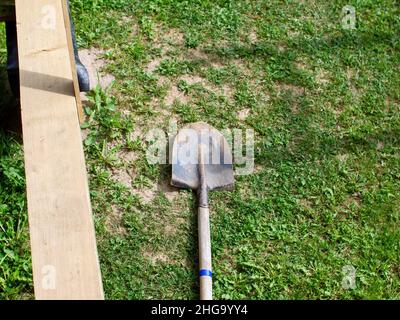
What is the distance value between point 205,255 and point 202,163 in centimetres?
66

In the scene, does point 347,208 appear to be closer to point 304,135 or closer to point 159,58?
point 304,135

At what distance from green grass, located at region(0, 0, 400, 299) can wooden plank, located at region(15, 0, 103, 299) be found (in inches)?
33.4

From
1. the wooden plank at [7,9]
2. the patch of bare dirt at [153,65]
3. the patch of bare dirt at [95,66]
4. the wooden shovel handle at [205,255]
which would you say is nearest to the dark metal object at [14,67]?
the wooden plank at [7,9]

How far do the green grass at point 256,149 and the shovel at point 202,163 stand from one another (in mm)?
95

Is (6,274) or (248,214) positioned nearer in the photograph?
(6,274)

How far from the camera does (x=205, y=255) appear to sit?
319cm

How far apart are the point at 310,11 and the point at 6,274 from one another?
3.27 m

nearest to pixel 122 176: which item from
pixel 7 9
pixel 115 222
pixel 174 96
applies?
pixel 115 222

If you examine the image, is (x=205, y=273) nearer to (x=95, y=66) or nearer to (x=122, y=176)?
(x=122, y=176)

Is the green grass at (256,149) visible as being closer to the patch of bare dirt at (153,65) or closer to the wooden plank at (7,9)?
the patch of bare dirt at (153,65)

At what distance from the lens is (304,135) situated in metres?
3.90

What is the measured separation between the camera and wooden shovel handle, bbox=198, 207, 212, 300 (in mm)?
3060

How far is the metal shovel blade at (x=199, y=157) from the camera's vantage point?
3549 millimetres
